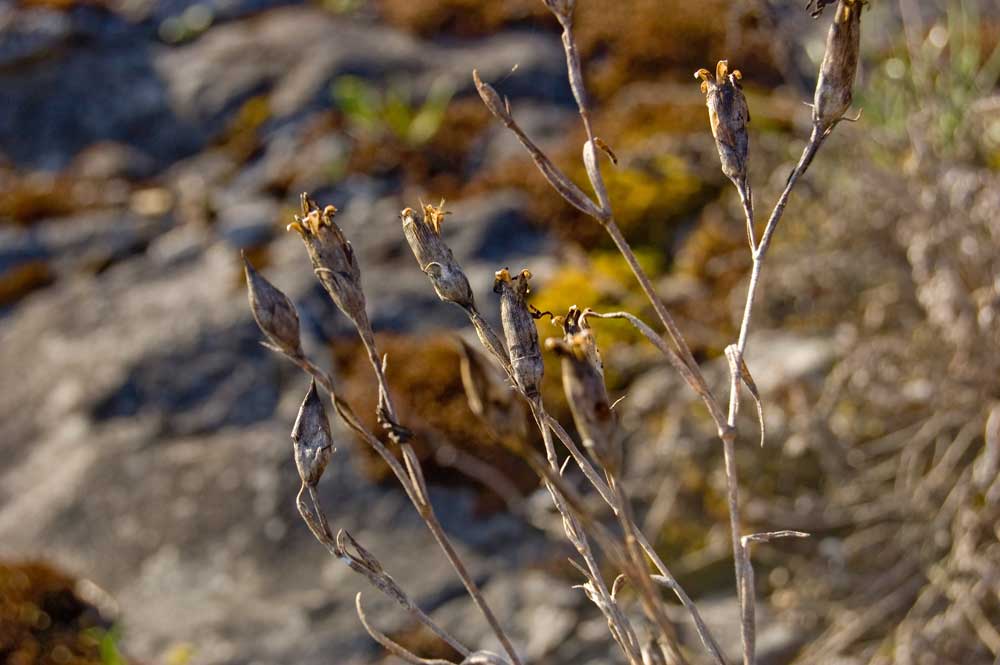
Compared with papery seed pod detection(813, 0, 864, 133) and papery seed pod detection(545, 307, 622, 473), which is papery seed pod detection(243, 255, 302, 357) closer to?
papery seed pod detection(545, 307, 622, 473)

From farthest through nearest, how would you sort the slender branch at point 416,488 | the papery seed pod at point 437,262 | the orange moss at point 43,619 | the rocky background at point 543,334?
the orange moss at point 43,619
the rocky background at point 543,334
the papery seed pod at point 437,262
the slender branch at point 416,488

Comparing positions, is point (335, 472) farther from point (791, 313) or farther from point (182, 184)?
point (182, 184)

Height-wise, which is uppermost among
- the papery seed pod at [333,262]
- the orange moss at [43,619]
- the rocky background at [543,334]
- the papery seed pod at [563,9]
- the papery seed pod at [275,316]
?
the papery seed pod at [563,9]

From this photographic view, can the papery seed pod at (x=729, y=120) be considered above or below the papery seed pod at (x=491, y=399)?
above

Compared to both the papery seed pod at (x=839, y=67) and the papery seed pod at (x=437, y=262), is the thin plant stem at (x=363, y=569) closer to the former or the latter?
the papery seed pod at (x=437, y=262)

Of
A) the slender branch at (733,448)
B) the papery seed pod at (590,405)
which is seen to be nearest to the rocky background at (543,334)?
the slender branch at (733,448)

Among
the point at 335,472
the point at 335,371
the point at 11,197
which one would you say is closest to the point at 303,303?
the point at 335,371

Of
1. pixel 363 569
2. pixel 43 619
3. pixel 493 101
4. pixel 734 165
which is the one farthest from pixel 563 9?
pixel 43 619

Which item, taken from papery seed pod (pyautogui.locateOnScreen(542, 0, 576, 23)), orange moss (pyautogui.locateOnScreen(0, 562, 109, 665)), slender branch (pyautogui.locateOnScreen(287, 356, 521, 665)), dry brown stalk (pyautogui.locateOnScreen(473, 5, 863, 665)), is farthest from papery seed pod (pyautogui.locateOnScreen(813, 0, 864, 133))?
orange moss (pyautogui.locateOnScreen(0, 562, 109, 665))
